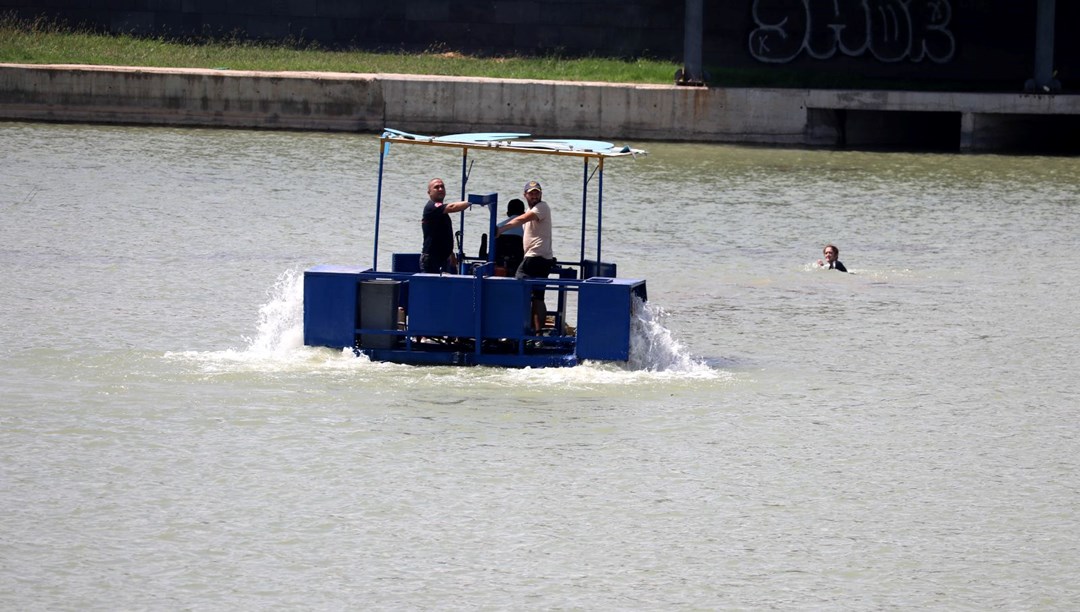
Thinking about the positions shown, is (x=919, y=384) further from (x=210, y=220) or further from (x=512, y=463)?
(x=210, y=220)

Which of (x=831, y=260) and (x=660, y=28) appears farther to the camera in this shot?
(x=660, y=28)

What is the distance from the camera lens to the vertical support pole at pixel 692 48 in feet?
137

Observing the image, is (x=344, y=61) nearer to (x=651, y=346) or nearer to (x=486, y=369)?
(x=486, y=369)

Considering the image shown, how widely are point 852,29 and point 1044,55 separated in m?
7.27

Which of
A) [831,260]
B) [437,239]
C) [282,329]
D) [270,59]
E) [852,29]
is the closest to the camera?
[437,239]

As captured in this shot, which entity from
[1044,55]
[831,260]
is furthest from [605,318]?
[1044,55]

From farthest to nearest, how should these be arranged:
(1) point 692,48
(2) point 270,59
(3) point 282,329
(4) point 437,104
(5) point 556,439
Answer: (2) point 270,59 < (1) point 692,48 < (4) point 437,104 < (3) point 282,329 < (5) point 556,439

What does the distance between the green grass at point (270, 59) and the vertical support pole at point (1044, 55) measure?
8.95 meters

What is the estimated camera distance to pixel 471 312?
669 inches

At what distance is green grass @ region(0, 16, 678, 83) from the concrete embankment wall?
224 centimetres

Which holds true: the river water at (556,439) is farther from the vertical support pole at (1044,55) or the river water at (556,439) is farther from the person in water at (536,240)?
the vertical support pole at (1044,55)

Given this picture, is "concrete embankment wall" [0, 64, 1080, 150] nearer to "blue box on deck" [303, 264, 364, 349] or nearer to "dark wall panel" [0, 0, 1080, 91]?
"dark wall panel" [0, 0, 1080, 91]

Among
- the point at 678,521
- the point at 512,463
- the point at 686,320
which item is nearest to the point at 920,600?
the point at 678,521

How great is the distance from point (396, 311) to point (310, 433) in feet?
8.21
